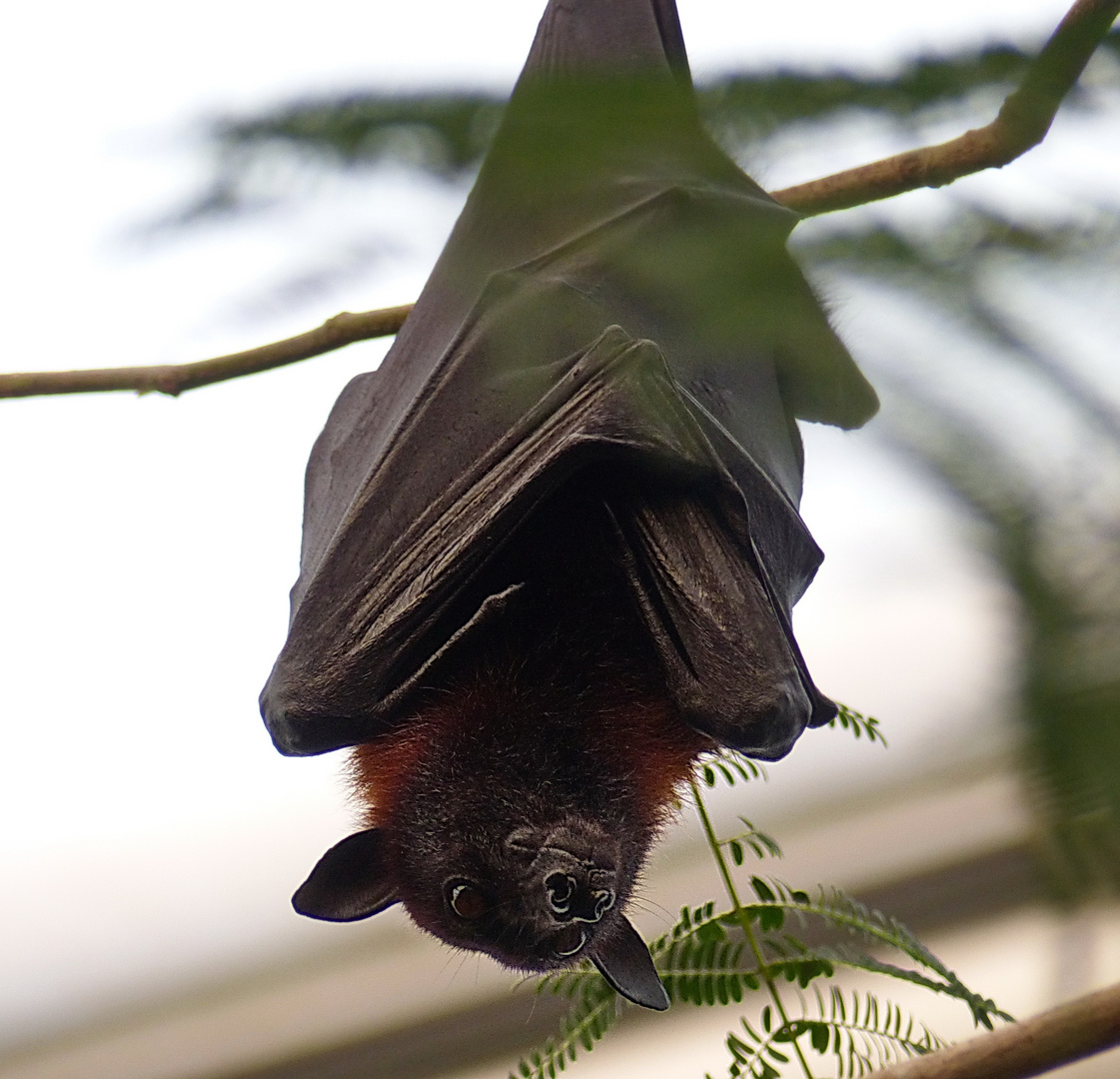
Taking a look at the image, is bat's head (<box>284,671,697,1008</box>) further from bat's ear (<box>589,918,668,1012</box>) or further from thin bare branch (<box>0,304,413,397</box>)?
thin bare branch (<box>0,304,413,397</box>)

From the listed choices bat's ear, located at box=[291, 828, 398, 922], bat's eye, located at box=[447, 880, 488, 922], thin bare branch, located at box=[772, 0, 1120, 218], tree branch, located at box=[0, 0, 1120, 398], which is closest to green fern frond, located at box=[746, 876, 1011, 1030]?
bat's eye, located at box=[447, 880, 488, 922]

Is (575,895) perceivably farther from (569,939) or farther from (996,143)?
(996,143)

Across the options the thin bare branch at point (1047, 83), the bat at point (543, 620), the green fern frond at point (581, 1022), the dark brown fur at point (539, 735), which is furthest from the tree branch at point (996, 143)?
the green fern frond at point (581, 1022)

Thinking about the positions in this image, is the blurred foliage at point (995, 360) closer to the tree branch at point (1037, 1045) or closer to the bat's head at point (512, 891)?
the tree branch at point (1037, 1045)

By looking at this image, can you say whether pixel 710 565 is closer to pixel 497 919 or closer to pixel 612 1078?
pixel 497 919

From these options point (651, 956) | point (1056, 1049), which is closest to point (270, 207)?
point (1056, 1049)

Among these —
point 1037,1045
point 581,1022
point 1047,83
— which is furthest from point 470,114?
point 581,1022
